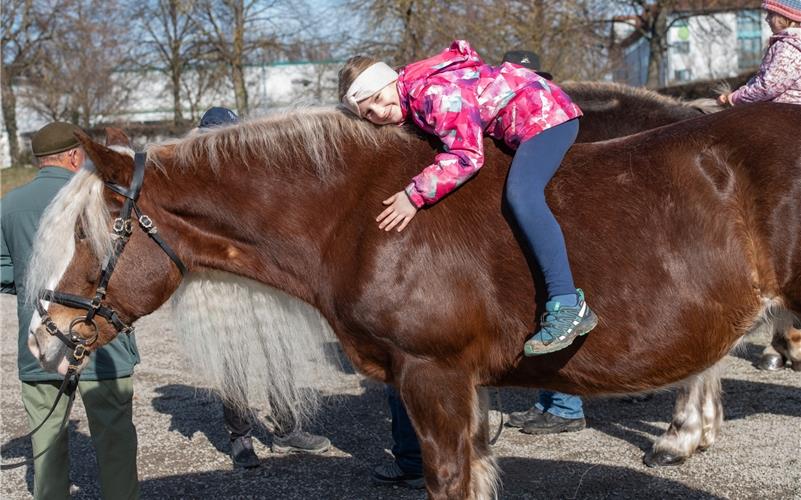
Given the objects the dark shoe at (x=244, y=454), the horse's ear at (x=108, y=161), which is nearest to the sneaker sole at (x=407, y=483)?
the dark shoe at (x=244, y=454)

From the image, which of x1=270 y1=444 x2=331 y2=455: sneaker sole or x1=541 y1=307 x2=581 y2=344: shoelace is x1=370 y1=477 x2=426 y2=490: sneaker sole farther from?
x1=541 y1=307 x2=581 y2=344: shoelace

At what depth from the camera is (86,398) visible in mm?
3762

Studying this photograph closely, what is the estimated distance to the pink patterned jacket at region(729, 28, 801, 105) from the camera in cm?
388

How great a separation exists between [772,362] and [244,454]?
4622mm

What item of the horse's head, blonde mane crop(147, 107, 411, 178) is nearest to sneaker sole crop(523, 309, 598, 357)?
blonde mane crop(147, 107, 411, 178)

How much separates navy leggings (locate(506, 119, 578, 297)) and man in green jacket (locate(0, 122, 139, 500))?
2.20 m

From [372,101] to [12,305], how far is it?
1145cm

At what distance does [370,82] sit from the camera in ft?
10.3

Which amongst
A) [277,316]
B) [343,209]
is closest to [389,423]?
[277,316]

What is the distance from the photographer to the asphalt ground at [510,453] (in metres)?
4.42

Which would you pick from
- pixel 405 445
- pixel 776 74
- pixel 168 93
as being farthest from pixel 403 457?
pixel 168 93

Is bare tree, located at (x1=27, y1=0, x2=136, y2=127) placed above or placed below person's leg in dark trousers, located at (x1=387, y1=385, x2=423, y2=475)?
above

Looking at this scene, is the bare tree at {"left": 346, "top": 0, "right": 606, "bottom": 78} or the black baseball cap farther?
the bare tree at {"left": 346, "top": 0, "right": 606, "bottom": 78}

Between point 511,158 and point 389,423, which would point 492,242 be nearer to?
point 511,158
